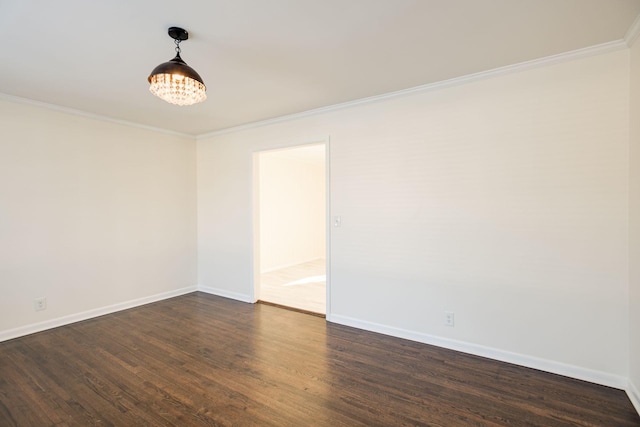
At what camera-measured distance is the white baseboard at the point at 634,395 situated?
200 cm

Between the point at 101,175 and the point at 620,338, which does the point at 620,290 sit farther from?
the point at 101,175

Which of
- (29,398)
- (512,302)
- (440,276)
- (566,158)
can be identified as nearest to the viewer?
(29,398)

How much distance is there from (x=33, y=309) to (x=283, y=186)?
15.4 feet

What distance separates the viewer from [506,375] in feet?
7.95

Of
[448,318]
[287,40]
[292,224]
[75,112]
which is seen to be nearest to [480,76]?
[287,40]

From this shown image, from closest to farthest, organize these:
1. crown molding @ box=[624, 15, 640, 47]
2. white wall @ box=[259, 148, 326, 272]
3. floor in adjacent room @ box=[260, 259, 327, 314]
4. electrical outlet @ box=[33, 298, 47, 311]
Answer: crown molding @ box=[624, 15, 640, 47] → electrical outlet @ box=[33, 298, 47, 311] → floor in adjacent room @ box=[260, 259, 327, 314] → white wall @ box=[259, 148, 326, 272]

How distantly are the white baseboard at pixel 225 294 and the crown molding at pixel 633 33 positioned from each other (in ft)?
14.9

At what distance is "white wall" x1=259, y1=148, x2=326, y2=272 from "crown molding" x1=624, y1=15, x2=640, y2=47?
4.69 meters

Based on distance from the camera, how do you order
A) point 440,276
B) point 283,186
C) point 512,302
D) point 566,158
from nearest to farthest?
point 566,158
point 512,302
point 440,276
point 283,186

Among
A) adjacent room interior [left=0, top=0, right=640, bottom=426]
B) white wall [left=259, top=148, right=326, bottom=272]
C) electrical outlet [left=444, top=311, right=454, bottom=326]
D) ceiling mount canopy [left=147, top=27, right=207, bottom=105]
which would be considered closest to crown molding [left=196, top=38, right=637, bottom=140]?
adjacent room interior [left=0, top=0, right=640, bottom=426]

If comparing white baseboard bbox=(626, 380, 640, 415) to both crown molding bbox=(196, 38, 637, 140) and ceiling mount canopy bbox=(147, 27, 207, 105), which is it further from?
ceiling mount canopy bbox=(147, 27, 207, 105)

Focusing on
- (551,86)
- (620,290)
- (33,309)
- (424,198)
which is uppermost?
(551,86)

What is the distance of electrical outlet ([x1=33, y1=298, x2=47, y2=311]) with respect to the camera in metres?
3.32

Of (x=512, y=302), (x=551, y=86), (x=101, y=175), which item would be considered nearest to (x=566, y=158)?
(x=551, y=86)
